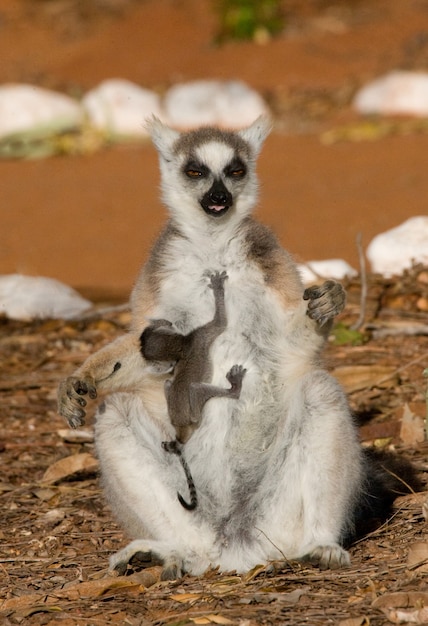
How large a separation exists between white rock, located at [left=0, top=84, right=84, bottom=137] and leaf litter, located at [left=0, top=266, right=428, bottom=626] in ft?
27.2

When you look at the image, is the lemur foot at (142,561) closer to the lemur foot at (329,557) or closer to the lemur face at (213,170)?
the lemur foot at (329,557)

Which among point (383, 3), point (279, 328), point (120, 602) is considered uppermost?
point (383, 3)

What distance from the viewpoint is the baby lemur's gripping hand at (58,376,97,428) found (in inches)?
211

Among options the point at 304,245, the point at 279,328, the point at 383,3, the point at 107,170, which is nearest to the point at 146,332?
the point at 279,328

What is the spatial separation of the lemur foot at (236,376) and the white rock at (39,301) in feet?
13.5

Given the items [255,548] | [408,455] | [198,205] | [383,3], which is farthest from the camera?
[383,3]

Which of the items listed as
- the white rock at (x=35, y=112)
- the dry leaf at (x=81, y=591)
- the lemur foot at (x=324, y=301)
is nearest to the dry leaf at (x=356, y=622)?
the dry leaf at (x=81, y=591)

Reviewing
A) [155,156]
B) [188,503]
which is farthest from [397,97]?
[188,503]

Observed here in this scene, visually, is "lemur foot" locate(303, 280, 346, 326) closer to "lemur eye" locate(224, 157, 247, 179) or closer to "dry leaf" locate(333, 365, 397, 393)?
"lemur eye" locate(224, 157, 247, 179)

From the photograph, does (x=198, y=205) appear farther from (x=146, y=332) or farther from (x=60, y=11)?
(x=60, y=11)

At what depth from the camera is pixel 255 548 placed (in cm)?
533

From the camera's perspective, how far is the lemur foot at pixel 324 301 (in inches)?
208

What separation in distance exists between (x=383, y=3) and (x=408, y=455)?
727 inches

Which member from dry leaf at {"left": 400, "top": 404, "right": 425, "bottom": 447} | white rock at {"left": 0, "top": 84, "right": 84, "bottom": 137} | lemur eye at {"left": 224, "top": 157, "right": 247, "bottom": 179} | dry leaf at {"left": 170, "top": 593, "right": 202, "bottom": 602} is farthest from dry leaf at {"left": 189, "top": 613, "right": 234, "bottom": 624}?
white rock at {"left": 0, "top": 84, "right": 84, "bottom": 137}
